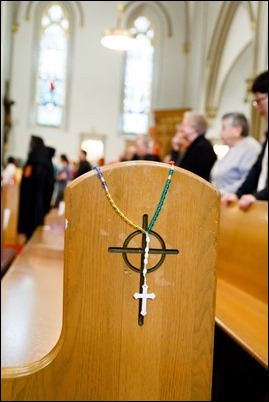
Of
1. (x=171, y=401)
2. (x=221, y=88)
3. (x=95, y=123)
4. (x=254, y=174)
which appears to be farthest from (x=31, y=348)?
(x=95, y=123)

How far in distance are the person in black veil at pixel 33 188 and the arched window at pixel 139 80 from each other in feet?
28.2

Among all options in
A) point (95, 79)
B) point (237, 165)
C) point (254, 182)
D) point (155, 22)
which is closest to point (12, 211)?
point (237, 165)

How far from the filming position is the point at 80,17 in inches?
604

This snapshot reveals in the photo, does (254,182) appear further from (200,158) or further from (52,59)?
(52,59)

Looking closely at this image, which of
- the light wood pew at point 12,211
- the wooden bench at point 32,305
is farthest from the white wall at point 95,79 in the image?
the wooden bench at point 32,305

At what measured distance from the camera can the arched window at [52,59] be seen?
15422 millimetres

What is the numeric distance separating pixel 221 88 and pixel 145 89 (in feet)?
10.9

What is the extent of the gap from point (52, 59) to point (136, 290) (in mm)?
15259

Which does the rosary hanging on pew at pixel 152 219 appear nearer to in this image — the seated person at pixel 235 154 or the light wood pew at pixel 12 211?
the seated person at pixel 235 154

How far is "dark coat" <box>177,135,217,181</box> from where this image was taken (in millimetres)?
3572

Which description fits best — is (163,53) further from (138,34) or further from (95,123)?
(95,123)

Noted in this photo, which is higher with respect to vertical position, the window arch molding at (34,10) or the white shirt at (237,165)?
the window arch molding at (34,10)

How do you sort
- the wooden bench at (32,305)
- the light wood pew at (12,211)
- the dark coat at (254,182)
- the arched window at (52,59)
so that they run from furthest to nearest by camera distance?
the arched window at (52,59) < the light wood pew at (12,211) < the dark coat at (254,182) < the wooden bench at (32,305)

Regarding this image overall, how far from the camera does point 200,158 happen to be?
3.58 meters
